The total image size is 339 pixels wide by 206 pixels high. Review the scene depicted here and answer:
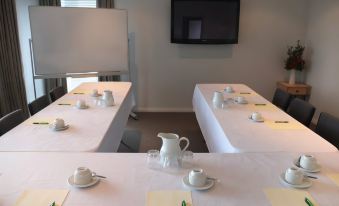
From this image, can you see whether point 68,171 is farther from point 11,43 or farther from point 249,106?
point 11,43

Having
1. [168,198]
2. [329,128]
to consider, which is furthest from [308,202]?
[329,128]

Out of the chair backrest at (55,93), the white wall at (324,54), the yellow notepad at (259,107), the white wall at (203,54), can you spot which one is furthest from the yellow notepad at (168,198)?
the white wall at (203,54)

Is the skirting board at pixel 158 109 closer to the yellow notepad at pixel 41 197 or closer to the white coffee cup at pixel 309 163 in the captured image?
the white coffee cup at pixel 309 163

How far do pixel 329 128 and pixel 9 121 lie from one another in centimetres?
251

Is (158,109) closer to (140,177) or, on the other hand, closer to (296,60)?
(296,60)

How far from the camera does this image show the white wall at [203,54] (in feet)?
16.6

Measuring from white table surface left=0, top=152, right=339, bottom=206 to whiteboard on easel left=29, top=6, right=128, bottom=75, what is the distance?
2.91 meters

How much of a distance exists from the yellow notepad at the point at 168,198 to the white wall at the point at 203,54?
4100 millimetres

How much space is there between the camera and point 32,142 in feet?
6.21

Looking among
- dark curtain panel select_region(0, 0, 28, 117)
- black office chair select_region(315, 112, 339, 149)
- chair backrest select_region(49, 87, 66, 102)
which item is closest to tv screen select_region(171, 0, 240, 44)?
chair backrest select_region(49, 87, 66, 102)

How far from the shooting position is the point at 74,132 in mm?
2088

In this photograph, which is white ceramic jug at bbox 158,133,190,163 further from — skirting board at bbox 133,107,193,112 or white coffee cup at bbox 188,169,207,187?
skirting board at bbox 133,107,193,112

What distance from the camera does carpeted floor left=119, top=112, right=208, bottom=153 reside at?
Result: 3850 millimetres

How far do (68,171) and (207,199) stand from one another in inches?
28.1
